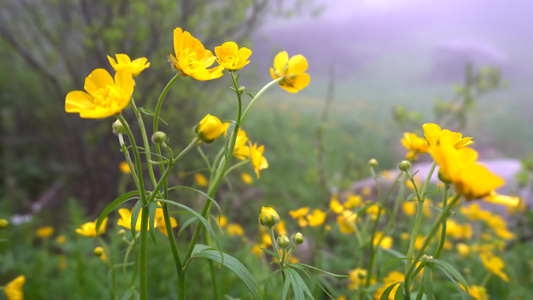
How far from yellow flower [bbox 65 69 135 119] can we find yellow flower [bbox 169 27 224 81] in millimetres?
88

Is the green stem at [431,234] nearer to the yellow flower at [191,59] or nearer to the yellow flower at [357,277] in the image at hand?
the yellow flower at [357,277]

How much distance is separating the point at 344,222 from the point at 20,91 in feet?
12.6

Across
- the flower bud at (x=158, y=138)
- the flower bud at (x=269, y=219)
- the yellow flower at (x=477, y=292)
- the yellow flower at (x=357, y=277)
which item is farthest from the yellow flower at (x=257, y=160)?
the yellow flower at (x=477, y=292)

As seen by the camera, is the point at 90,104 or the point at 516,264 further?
the point at 516,264

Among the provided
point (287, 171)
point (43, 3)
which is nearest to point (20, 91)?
point (43, 3)

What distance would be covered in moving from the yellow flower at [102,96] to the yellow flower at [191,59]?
0.09 m

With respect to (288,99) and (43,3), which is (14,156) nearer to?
(43,3)

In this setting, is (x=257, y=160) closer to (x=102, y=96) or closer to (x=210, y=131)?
(x=210, y=131)

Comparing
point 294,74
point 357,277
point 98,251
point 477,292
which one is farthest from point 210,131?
point 477,292

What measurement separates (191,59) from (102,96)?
0.51 ft

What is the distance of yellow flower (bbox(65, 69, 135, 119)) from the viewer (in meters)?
0.46

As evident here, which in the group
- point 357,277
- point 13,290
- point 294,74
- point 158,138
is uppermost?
point 294,74

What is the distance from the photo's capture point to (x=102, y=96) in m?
0.52

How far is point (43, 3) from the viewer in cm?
271
